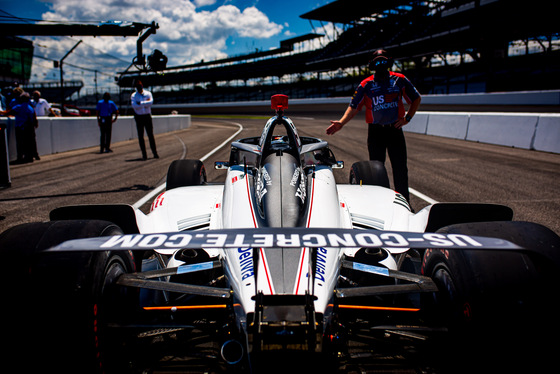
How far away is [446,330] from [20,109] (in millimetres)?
11943

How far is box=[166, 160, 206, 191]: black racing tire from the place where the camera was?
187 inches

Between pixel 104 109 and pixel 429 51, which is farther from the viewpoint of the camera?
pixel 429 51

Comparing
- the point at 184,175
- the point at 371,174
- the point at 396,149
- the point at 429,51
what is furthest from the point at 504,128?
the point at 429,51

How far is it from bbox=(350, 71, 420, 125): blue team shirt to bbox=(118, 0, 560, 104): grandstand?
12.9 meters

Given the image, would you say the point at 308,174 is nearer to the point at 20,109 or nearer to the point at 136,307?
the point at 136,307

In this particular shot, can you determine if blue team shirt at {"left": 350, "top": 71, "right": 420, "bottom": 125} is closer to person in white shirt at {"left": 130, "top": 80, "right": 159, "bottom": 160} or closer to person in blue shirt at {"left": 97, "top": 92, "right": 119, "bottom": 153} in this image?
person in white shirt at {"left": 130, "top": 80, "right": 159, "bottom": 160}

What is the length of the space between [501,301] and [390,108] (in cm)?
357

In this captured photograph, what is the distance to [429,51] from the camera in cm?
3894

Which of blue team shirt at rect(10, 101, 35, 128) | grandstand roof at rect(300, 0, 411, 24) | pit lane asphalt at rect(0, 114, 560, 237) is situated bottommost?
pit lane asphalt at rect(0, 114, 560, 237)

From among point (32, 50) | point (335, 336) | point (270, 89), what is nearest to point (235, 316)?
point (335, 336)

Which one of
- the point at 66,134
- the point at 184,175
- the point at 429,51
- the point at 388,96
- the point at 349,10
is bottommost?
the point at 66,134

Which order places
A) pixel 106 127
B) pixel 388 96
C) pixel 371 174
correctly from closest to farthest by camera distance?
pixel 371 174
pixel 388 96
pixel 106 127

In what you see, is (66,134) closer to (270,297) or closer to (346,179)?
(346,179)

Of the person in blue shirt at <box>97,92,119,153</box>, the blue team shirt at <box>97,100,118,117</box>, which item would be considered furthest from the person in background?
the blue team shirt at <box>97,100,118,117</box>
